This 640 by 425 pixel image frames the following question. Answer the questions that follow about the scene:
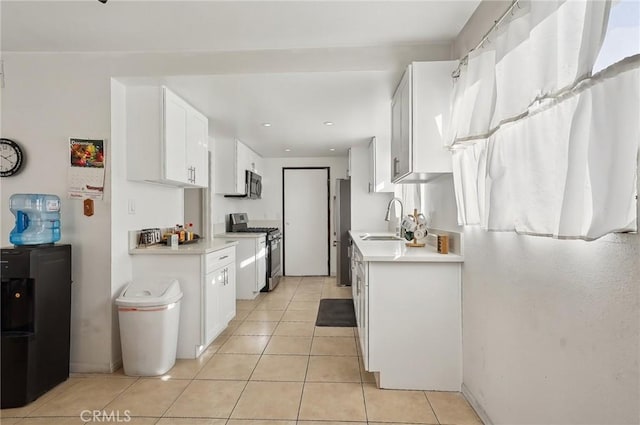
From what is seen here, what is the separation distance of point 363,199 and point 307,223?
1397mm

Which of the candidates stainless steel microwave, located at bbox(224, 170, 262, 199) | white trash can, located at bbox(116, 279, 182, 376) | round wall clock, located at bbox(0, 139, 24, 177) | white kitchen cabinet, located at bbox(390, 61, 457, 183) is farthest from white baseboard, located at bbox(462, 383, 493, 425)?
stainless steel microwave, located at bbox(224, 170, 262, 199)

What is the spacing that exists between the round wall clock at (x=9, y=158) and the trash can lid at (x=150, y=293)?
1208 mm

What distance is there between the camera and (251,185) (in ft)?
17.1

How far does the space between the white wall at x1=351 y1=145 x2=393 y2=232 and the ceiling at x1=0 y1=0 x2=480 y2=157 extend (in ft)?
6.50

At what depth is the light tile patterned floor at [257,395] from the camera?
1.98 m

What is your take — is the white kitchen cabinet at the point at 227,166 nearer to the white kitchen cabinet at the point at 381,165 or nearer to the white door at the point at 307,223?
the white door at the point at 307,223

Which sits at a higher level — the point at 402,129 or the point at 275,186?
the point at 402,129

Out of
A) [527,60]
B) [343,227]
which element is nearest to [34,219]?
[527,60]

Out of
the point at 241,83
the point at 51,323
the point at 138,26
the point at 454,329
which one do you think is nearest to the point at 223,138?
the point at 241,83

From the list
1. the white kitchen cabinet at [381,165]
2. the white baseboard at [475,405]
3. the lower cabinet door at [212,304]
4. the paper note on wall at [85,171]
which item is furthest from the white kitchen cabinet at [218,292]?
the white kitchen cabinet at [381,165]

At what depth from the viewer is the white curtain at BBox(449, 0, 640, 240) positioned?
915 millimetres

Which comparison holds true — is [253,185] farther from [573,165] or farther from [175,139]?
[573,165]

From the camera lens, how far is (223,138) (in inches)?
182

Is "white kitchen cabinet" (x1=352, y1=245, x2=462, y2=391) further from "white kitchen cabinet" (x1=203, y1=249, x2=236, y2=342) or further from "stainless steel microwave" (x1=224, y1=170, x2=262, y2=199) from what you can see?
"stainless steel microwave" (x1=224, y1=170, x2=262, y2=199)
